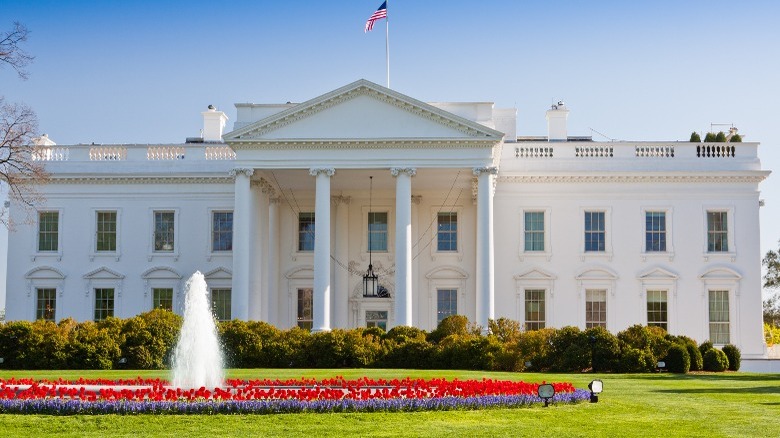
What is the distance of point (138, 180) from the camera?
149 feet

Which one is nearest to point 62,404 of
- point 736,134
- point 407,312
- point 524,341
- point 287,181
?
point 524,341

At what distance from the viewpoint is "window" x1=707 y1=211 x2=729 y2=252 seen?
4459 centimetres

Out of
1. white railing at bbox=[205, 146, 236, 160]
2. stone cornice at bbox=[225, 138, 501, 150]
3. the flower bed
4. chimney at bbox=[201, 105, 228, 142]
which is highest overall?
chimney at bbox=[201, 105, 228, 142]

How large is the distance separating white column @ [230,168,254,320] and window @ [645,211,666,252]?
56.3 feet

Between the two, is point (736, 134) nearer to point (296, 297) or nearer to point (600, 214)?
point (600, 214)

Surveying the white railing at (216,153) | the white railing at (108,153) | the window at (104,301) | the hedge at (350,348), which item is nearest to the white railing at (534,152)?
the hedge at (350,348)

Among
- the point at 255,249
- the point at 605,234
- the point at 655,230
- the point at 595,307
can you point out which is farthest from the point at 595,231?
the point at 255,249

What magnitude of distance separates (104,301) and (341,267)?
10425mm

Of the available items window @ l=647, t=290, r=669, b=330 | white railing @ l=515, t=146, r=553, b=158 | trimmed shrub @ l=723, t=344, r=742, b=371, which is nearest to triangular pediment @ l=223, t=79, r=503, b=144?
white railing @ l=515, t=146, r=553, b=158

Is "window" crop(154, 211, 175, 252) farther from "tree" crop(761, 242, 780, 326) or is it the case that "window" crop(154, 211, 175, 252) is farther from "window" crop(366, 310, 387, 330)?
"tree" crop(761, 242, 780, 326)

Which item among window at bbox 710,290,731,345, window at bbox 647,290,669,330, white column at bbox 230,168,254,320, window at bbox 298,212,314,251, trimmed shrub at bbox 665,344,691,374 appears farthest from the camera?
window at bbox 298,212,314,251

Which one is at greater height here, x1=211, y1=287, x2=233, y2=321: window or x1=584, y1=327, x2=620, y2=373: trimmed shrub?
x1=211, y1=287, x2=233, y2=321: window

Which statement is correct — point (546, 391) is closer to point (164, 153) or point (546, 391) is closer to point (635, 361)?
point (635, 361)

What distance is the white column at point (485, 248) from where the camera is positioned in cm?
3931
